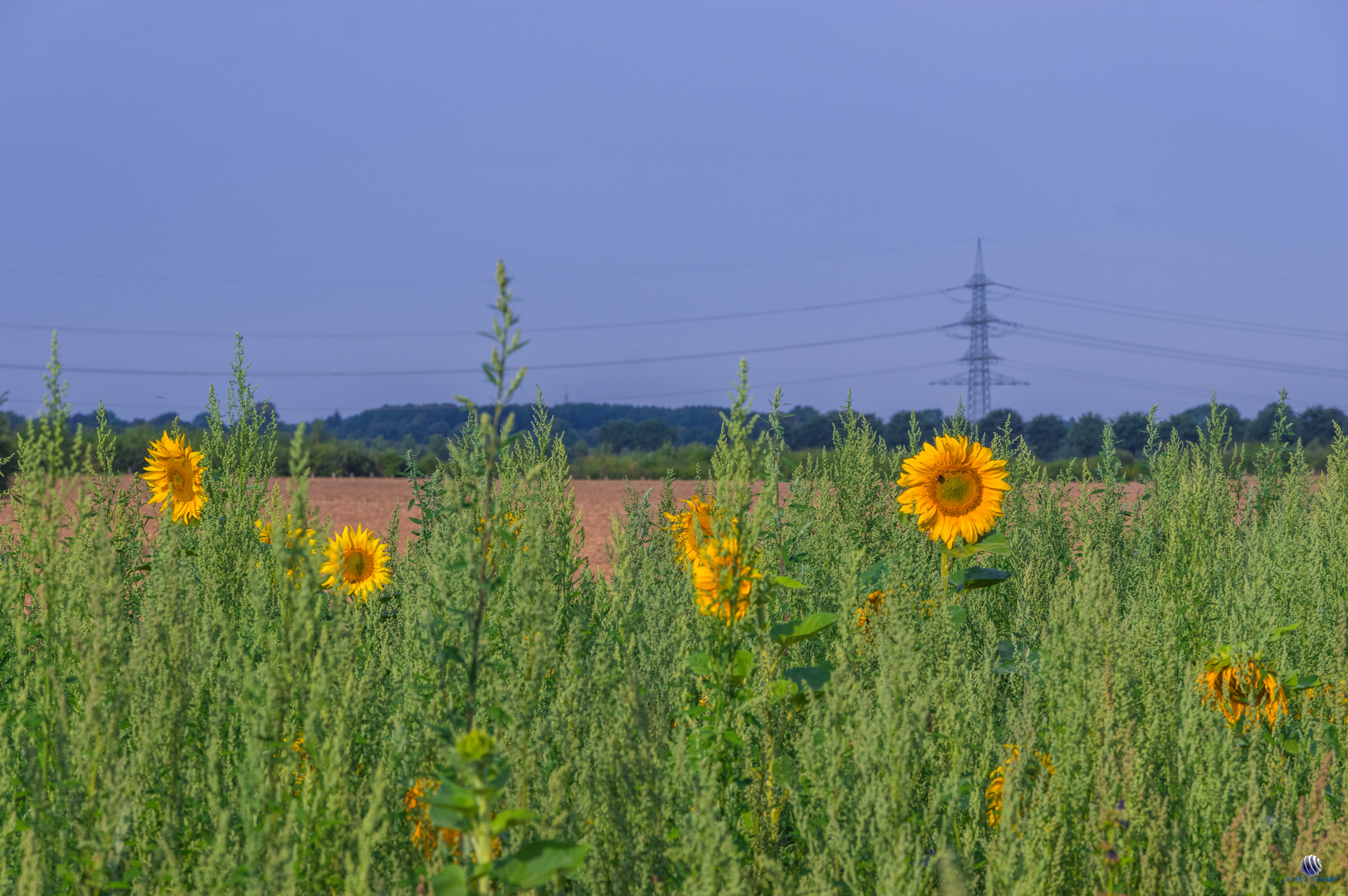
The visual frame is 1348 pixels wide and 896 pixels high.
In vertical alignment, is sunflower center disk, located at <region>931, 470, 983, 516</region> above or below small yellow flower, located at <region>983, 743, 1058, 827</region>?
above

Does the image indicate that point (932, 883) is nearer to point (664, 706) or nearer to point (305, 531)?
point (664, 706)

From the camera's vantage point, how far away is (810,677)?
7.11 feet

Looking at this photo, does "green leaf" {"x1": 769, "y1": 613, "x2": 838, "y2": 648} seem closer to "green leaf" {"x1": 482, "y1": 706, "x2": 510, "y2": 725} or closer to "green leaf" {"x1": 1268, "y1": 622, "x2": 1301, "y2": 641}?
"green leaf" {"x1": 482, "y1": 706, "x2": 510, "y2": 725}

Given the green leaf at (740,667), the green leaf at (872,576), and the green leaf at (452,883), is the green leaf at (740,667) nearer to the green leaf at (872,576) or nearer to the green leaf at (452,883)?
the green leaf at (452,883)

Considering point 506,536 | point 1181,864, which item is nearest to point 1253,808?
point 1181,864

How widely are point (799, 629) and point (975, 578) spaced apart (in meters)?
1.47

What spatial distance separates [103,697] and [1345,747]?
3243mm

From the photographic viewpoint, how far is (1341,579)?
3.90 meters

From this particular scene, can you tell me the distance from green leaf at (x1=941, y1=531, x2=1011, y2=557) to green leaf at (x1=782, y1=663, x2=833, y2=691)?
4.70 feet

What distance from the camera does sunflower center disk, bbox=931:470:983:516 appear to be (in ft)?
11.9

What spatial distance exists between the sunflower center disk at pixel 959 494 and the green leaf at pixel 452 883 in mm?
2780

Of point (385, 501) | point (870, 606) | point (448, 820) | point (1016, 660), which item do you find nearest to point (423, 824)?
point (448, 820)

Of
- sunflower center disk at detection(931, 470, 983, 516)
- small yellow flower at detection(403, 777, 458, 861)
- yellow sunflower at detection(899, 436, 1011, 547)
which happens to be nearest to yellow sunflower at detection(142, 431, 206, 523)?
small yellow flower at detection(403, 777, 458, 861)

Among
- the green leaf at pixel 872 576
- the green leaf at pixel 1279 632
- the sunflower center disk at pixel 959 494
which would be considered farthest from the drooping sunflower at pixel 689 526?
the green leaf at pixel 1279 632
